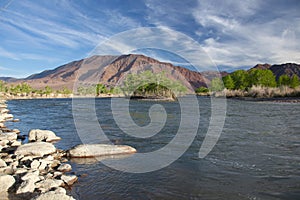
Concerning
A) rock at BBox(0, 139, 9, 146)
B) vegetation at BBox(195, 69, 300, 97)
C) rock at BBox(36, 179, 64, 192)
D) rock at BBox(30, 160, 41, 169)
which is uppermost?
vegetation at BBox(195, 69, 300, 97)

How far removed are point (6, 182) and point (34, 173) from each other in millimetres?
704

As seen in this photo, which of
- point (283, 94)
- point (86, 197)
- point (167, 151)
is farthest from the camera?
point (283, 94)

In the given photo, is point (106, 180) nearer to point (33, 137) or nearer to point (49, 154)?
point (49, 154)

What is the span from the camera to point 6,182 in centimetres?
591

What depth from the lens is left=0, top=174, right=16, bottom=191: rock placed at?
579 centimetres

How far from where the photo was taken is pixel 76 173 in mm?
7422

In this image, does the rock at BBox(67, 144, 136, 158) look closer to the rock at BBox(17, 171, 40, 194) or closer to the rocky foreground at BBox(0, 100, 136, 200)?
the rocky foreground at BBox(0, 100, 136, 200)

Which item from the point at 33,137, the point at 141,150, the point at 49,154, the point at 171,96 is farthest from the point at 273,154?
the point at 171,96

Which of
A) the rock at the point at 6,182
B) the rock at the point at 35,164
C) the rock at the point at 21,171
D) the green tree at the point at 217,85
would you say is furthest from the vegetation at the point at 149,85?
the rock at the point at 6,182

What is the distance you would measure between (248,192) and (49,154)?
739 centimetres

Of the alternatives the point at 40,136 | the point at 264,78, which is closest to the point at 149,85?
the point at 264,78

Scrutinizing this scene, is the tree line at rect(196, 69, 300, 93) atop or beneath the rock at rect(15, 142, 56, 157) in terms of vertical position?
atop

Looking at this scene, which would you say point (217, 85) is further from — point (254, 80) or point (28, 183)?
point (28, 183)

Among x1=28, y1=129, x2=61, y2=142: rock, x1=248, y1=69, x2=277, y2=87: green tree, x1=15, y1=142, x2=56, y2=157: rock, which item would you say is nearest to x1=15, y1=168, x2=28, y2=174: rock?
x1=15, y1=142, x2=56, y2=157: rock
